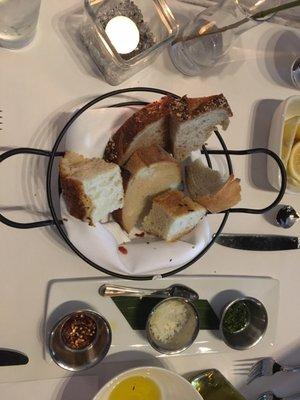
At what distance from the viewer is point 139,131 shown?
1.16m

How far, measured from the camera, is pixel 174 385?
1.28 metres

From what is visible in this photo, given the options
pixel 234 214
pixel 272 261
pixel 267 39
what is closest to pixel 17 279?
pixel 234 214

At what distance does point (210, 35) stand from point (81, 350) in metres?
0.89

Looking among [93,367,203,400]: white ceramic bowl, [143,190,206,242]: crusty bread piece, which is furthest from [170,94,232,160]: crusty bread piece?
[93,367,203,400]: white ceramic bowl

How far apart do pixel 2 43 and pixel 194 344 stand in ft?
3.01

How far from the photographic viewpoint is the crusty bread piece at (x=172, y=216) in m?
1.19

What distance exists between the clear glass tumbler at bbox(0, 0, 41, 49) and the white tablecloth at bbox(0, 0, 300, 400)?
0.12ft

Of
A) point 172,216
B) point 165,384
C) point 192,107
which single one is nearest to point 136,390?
point 165,384

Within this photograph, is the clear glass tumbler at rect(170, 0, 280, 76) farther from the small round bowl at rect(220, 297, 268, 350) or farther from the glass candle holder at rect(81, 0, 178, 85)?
the small round bowl at rect(220, 297, 268, 350)

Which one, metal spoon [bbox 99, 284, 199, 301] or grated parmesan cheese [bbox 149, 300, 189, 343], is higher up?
metal spoon [bbox 99, 284, 199, 301]

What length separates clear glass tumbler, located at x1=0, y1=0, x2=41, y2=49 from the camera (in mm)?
1111

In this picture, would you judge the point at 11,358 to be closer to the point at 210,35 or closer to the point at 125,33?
the point at 125,33

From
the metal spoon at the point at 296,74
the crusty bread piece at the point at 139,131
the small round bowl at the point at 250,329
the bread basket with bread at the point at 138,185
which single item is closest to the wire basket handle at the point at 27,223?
the bread basket with bread at the point at 138,185

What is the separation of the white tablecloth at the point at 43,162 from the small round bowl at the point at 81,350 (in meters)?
0.06
